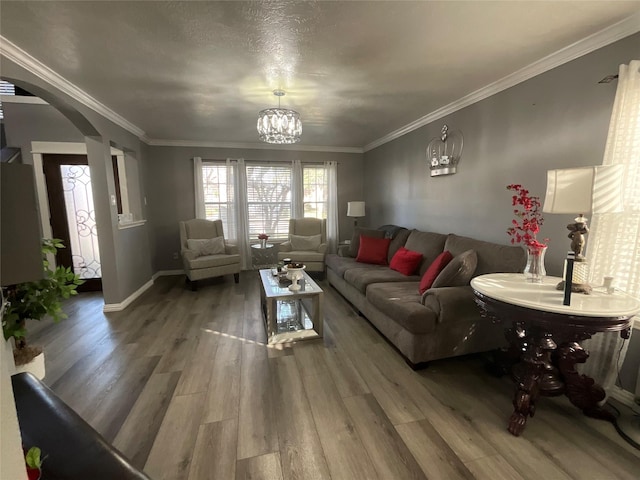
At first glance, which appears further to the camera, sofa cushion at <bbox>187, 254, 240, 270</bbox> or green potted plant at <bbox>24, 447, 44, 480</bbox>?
sofa cushion at <bbox>187, 254, 240, 270</bbox>

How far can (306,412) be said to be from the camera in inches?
72.8

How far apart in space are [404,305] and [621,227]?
1.44m

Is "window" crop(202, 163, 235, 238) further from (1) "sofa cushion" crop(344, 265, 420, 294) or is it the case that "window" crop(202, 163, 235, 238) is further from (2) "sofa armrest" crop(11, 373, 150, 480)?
(2) "sofa armrest" crop(11, 373, 150, 480)

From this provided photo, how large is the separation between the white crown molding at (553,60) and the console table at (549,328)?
160 cm

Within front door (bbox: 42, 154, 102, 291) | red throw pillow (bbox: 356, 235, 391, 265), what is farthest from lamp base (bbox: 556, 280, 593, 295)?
front door (bbox: 42, 154, 102, 291)

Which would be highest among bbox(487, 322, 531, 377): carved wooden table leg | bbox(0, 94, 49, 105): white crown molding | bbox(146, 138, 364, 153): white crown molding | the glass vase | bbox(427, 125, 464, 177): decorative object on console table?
bbox(0, 94, 49, 105): white crown molding

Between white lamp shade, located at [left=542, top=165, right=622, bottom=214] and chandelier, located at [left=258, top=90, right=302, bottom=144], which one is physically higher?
chandelier, located at [left=258, top=90, right=302, bottom=144]

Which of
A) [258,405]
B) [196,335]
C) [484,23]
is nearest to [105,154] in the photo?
[196,335]

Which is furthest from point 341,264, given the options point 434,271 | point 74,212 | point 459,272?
point 74,212

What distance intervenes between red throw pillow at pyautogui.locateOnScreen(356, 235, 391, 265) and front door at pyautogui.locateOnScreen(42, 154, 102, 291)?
3.79 metres

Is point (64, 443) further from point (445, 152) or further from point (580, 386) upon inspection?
point (445, 152)

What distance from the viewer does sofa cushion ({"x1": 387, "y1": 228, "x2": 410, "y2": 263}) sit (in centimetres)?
393

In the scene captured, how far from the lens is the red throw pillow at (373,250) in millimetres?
3986

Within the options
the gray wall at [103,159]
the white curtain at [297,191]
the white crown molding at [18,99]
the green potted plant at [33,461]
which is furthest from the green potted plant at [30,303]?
the white curtain at [297,191]
